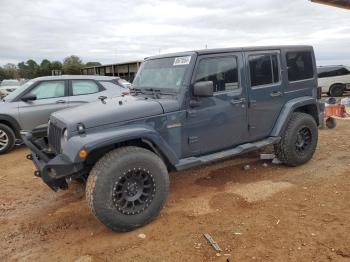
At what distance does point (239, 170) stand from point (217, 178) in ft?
1.75

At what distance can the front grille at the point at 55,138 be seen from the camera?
152 inches

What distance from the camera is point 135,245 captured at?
11.0ft

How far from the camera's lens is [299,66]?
5441 mm

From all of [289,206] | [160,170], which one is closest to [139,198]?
[160,170]

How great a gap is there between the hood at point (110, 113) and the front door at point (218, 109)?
54 centimetres

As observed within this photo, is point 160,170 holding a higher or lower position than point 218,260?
higher

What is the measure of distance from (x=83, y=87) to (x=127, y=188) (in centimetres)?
495

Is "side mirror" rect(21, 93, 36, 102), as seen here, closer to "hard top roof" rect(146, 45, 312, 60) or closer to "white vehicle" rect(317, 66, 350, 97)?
"hard top roof" rect(146, 45, 312, 60)

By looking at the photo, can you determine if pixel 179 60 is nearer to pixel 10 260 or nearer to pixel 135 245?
pixel 135 245

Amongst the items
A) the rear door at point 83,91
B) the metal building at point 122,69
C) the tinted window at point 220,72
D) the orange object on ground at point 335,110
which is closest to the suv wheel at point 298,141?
the tinted window at point 220,72

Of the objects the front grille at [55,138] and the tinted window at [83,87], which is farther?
the tinted window at [83,87]

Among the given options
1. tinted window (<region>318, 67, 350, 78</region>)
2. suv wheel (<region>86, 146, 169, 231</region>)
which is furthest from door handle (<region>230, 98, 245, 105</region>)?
tinted window (<region>318, 67, 350, 78</region>)

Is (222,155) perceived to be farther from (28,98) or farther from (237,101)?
(28,98)

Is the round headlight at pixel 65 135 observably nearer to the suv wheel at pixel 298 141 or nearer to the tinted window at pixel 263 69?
the tinted window at pixel 263 69
